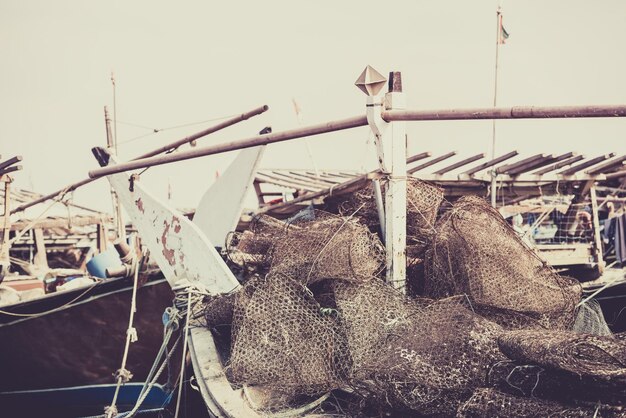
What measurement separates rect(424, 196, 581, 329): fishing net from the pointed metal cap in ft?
3.38

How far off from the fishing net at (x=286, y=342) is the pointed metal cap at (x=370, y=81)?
4.54 ft

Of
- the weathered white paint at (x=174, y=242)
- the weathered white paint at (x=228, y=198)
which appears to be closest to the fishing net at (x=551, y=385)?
the weathered white paint at (x=174, y=242)

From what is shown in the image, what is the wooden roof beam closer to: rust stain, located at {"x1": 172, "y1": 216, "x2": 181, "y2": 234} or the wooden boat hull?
rust stain, located at {"x1": 172, "y1": 216, "x2": 181, "y2": 234}

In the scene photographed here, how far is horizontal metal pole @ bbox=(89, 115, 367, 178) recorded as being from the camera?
13.7 feet

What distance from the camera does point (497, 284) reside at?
386 cm

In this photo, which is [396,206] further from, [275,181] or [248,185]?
[275,181]

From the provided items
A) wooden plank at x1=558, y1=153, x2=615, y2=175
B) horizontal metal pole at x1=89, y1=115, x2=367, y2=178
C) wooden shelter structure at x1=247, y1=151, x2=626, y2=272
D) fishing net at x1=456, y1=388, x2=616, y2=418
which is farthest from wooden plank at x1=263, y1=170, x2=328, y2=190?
fishing net at x1=456, y1=388, x2=616, y2=418

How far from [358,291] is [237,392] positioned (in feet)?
3.40

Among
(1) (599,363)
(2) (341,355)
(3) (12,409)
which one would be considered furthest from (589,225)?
(3) (12,409)

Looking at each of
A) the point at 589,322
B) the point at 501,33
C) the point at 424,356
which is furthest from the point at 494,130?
the point at 424,356

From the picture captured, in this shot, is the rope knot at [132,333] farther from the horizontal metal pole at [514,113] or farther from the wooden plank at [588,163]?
the wooden plank at [588,163]

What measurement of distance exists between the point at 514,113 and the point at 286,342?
6.54 feet

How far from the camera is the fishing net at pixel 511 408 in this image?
2.51 m

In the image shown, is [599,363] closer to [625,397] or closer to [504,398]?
[625,397]
